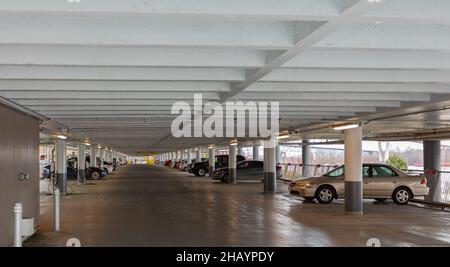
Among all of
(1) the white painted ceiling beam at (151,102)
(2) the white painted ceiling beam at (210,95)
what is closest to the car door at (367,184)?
(1) the white painted ceiling beam at (151,102)

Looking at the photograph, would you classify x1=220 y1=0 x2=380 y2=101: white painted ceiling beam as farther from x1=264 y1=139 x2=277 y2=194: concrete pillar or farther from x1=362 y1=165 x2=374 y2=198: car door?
x1=264 y1=139 x2=277 y2=194: concrete pillar

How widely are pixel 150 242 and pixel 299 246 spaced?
2834 millimetres

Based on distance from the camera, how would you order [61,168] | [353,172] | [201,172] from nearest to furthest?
1. [353,172]
2. [61,168]
3. [201,172]

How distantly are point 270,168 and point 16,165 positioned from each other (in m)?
16.8

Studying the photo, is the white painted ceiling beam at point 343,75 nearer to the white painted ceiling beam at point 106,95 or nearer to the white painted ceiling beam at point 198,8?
the white painted ceiling beam at point 106,95

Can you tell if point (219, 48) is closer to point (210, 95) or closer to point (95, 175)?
point (210, 95)

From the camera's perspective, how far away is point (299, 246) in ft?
34.0

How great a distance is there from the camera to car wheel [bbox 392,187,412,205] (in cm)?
1930

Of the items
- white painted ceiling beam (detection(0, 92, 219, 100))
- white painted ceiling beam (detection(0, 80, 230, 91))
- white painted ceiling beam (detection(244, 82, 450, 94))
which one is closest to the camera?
white painted ceiling beam (detection(0, 80, 230, 91))

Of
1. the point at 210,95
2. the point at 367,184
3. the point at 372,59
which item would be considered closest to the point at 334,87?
the point at 372,59

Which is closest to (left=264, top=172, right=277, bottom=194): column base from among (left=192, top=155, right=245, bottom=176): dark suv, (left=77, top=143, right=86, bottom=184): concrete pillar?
(left=77, top=143, right=86, bottom=184): concrete pillar

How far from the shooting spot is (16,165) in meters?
10.8

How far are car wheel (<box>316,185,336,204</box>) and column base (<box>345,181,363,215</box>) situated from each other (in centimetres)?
271
